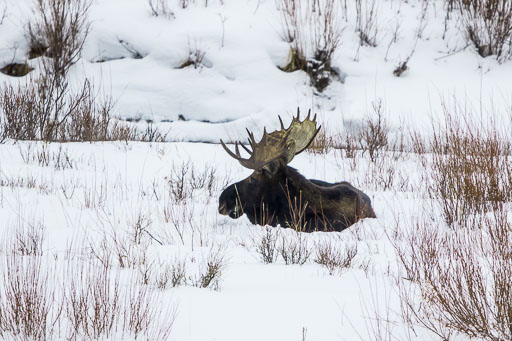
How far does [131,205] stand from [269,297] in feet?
7.63

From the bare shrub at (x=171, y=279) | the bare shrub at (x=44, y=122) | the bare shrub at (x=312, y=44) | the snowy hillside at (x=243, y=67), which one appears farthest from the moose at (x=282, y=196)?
the bare shrub at (x=312, y=44)

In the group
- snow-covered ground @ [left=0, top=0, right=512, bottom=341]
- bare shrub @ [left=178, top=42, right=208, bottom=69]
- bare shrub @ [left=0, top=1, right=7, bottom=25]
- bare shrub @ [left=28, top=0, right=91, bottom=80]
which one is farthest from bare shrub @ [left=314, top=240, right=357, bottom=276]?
bare shrub @ [left=0, top=1, right=7, bottom=25]

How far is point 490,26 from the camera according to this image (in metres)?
10.8

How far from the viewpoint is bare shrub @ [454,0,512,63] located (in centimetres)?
1067

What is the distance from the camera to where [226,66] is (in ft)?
36.1

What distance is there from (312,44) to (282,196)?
7381 mm

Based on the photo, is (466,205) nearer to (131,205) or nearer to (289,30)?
(131,205)

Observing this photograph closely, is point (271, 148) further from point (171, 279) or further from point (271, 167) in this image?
point (171, 279)

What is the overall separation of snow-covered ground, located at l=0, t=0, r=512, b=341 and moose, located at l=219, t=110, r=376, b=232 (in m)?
0.18

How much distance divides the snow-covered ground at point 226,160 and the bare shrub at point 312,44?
9.3 inches

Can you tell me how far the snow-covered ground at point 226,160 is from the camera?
2354mm

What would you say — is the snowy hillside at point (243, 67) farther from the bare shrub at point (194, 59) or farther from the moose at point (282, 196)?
the moose at point (282, 196)

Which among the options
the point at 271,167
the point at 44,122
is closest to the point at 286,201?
the point at 271,167

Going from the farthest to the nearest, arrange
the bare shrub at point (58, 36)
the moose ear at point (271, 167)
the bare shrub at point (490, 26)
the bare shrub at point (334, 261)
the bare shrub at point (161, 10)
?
the bare shrub at point (161, 10)
the bare shrub at point (490, 26)
the bare shrub at point (58, 36)
the moose ear at point (271, 167)
the bare shrub at point (334, 261)
